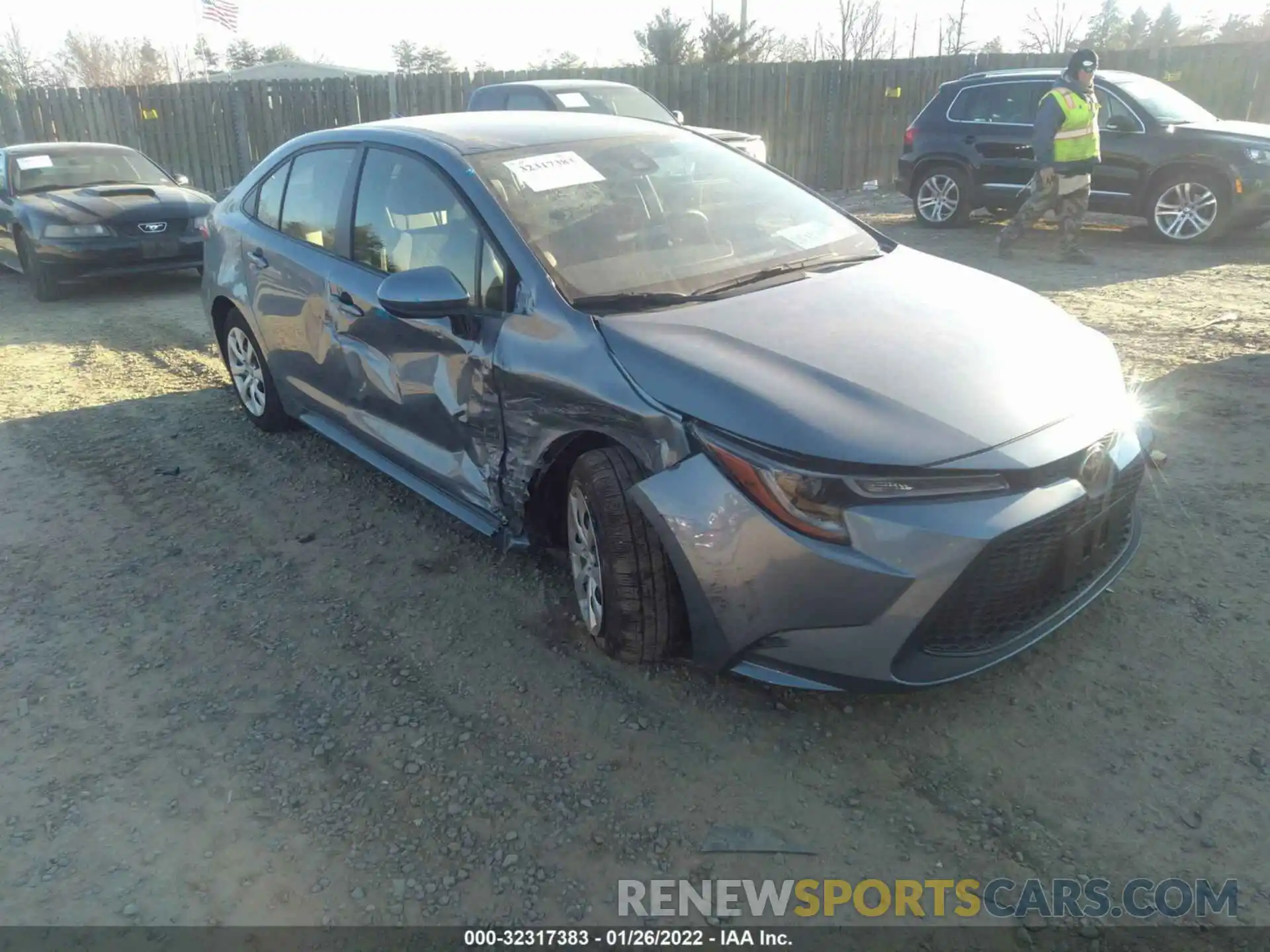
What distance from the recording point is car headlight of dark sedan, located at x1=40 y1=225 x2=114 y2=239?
361 inches

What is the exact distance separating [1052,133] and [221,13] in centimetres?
2440

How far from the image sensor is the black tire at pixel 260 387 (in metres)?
A: 5.15

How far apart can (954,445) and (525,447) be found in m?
1.43

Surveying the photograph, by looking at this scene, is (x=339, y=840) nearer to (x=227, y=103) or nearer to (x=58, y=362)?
(x=58, y=362)

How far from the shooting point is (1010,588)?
8.45 ft

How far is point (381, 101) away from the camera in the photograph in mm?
17406

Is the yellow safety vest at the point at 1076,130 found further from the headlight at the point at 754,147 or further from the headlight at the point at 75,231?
the headlight at the point at 75,231

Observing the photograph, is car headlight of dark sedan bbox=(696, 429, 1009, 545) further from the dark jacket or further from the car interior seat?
the dark jacket

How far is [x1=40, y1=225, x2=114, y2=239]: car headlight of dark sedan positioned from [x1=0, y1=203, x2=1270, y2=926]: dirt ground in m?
5.81

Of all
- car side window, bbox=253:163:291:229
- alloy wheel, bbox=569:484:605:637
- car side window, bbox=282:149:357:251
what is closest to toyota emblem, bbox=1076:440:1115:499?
alloy wheel, bbox=569:484:605:637

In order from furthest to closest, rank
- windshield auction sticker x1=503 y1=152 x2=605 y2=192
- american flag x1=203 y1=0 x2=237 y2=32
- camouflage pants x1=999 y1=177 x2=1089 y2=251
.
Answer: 1. american flag x1=203 y1=0 x2=237 y2=32
2. camouflage pants x1=999 y1=177 x2=1089 y2=251
3. windshield auction sticker x1=503 y1=152 x2=605 y2=192

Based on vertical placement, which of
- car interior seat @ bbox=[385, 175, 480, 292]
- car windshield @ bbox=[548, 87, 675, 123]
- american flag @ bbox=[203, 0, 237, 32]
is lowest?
car interior seat @ bbox=[385, 175, 480, 292]

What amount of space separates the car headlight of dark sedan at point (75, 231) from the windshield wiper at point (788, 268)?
27.0ft

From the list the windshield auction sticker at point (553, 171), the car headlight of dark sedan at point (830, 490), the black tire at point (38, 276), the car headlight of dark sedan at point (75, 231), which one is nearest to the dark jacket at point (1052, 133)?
the windshield auction sticker at point (553, 171)
